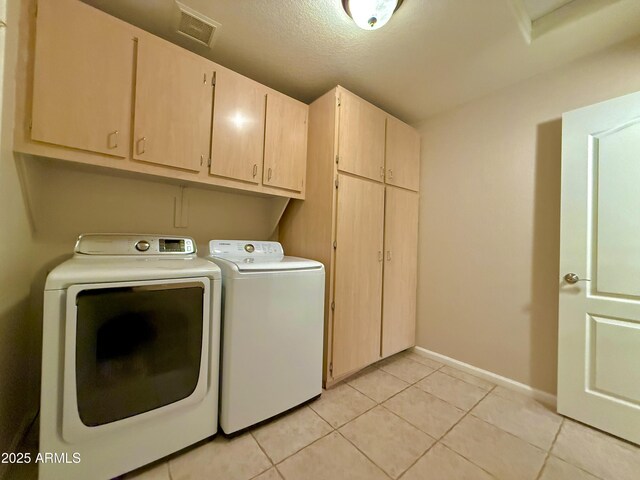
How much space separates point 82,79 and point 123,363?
56.3 inches

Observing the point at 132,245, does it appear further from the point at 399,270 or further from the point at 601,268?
the point at 601,268

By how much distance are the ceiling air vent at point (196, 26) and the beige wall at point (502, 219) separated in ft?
6.95

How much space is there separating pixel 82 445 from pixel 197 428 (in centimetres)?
46

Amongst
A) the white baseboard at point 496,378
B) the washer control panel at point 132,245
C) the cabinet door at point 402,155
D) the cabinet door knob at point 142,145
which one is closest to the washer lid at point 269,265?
the washer control panel at point 132,245

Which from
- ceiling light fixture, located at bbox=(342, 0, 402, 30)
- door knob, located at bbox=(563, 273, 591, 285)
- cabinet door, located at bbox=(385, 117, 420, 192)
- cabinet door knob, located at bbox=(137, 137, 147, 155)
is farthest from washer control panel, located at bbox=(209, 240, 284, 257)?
door knob, located at bbox=(563, 273, 591, 285)

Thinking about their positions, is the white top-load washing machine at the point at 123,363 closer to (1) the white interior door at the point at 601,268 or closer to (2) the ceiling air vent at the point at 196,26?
(2) the ceiling air vent at the point at 196,26

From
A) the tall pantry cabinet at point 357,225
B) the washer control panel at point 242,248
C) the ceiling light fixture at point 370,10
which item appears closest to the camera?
the ceiling light fixture at point 370,10

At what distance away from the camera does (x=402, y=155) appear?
7.82ft

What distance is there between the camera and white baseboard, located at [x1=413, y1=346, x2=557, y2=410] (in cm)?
180

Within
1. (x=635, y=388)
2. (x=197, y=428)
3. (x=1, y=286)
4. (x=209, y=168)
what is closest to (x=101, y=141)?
(x=209, y=168)

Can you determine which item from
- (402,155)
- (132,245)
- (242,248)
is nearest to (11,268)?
(132,245)

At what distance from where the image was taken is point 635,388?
4.67ft

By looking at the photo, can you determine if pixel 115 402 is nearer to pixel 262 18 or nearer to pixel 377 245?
pixel 377 245

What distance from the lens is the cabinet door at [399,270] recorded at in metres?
2.25
